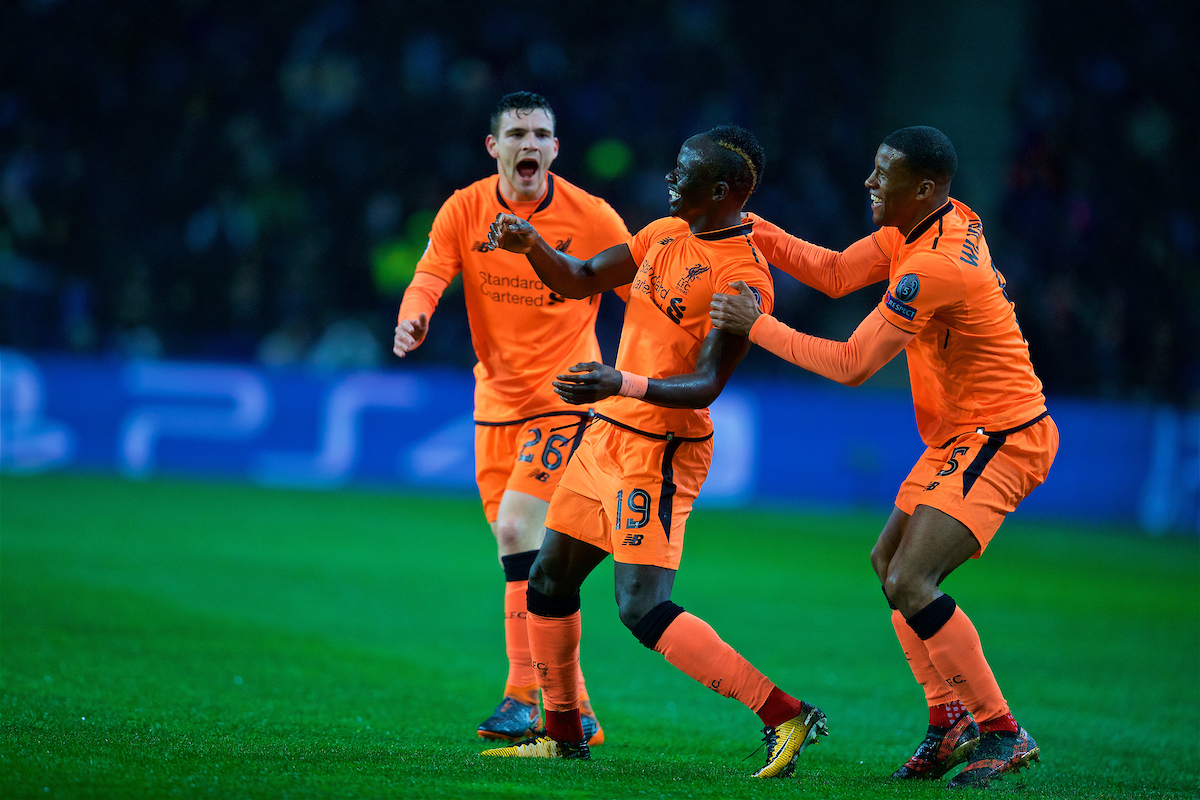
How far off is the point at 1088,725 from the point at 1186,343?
12.5 metres

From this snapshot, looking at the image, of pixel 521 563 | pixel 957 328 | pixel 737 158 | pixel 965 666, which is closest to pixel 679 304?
pixel 737 158

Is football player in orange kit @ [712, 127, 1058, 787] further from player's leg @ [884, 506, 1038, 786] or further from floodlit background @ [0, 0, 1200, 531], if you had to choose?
floodlit background @ [0, 0, 1200, 531]

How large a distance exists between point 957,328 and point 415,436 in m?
10.6

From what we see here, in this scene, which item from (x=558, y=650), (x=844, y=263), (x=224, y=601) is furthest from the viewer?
(x=224, y=601)

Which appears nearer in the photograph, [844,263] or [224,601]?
[844,263]

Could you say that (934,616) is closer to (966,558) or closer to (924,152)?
(966,558)

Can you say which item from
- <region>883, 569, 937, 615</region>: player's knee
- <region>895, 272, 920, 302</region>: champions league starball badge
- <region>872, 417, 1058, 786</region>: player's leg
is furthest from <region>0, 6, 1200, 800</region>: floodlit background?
<region>895, 272, 920, 302</region>: champions league starball badge

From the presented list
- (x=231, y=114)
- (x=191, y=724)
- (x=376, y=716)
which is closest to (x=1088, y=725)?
(x=376, y=716)

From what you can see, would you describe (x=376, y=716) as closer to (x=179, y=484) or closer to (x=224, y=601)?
(x=224, y=601)

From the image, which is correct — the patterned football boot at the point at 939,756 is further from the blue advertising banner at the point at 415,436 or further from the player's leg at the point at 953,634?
the blue advertising banner at the point at 415,436

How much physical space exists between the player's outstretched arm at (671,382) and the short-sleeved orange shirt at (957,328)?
1.91 feet

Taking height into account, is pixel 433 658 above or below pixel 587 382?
below

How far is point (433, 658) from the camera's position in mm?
6863

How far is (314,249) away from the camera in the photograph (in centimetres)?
1538
